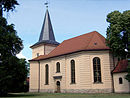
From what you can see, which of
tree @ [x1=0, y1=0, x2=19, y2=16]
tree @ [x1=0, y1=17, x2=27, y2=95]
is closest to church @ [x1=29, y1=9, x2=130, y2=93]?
tree @ [x1=0, y1=17, x2=27, y2=95]

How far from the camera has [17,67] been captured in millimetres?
25672

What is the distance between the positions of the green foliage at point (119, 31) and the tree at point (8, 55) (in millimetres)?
13469

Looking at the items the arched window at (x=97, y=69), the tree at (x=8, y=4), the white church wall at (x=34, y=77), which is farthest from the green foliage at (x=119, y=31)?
the white church wall at (x=34, y=77)

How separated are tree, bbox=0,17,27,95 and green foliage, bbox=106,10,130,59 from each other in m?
13.5

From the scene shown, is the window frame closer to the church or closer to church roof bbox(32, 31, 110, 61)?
the church

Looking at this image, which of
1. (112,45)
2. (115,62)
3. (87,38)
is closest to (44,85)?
(87,38)

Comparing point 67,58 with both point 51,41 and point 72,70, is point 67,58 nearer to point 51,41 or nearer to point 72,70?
point 72,70

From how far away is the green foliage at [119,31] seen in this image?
76.9ft

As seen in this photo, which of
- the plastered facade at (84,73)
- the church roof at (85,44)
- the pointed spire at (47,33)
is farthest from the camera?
the pointed spire at (47,33)

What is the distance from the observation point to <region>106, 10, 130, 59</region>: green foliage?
23.4m

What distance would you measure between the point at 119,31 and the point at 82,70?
380 inches

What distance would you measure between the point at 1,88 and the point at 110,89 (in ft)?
54.3

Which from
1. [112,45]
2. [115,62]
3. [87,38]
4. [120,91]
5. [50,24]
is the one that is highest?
[50,24]

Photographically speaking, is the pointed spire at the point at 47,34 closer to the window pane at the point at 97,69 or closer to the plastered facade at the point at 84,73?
the plastered facade at the point at 84,73
